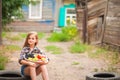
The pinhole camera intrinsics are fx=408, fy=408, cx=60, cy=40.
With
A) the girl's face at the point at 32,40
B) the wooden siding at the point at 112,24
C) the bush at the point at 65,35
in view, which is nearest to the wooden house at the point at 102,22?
the wooden siding at the point at 112,24

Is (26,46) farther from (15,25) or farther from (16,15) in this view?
(15,25)

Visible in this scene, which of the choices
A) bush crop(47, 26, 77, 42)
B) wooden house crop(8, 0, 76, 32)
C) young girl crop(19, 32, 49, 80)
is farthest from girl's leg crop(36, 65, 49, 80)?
wooden house crop(8, 0, 76, 32)

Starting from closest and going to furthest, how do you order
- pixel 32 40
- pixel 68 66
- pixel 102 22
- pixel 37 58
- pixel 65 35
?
pixel 37 58
pixel 32 40
pixel 68 66
pixel 102 22
pixel 65 35

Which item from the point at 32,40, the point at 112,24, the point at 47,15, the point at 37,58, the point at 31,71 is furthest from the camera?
the point at 47,15

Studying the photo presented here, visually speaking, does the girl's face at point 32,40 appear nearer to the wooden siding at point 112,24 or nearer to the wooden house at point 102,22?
the wooden house at point 102,22

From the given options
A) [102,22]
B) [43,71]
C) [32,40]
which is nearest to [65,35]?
[102,22]

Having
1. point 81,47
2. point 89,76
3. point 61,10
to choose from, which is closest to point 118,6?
point 81,47

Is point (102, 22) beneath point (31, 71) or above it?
above

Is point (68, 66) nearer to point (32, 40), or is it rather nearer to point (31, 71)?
point (32, 40)

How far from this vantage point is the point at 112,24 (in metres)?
16.1

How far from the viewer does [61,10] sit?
96.0 ft

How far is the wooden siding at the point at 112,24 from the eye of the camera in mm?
15508

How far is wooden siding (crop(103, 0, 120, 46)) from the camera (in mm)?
15508

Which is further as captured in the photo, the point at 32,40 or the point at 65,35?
the point at 65,35
